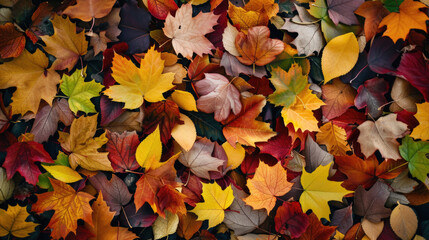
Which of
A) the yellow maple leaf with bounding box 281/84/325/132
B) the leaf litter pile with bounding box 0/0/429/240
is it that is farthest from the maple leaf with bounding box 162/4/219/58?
the yellow maple leaf with bounding box 281/84/325/132

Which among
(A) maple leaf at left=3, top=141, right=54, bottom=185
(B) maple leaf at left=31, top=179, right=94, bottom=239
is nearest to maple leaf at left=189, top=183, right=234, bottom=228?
(B) maple leaf at left=31, top=179, right=94, bottom=239

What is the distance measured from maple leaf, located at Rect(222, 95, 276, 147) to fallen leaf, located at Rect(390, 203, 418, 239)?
403 millimetres

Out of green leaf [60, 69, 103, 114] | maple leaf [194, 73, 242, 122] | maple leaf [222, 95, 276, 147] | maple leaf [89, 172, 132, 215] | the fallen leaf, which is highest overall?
green leaf [60, 69, 103, 114]

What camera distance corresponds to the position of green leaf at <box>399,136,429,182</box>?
0.83 metres

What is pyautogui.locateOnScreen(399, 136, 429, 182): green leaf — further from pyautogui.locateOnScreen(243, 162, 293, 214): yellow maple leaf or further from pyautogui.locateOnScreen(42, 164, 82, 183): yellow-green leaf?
pyautogui.locateOnScreen(42, 164, 82, 183): yellow-green leaf

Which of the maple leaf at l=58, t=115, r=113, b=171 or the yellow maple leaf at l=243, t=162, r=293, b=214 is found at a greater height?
the maple leaf at l=58, t=115, r=113, b=171

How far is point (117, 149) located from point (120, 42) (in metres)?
0.25

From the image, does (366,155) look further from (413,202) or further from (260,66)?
(260,66)

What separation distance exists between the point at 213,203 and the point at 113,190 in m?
0.24

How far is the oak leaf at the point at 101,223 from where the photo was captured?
75 cm

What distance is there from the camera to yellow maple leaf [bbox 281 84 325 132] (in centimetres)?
80

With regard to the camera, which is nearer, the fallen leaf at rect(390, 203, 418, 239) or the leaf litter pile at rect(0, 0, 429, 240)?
the leaf litter pile at rect(0, 0, 429, 240)

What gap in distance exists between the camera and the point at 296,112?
0.81 m

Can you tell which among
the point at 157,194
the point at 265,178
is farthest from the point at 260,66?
the point at 157,194
